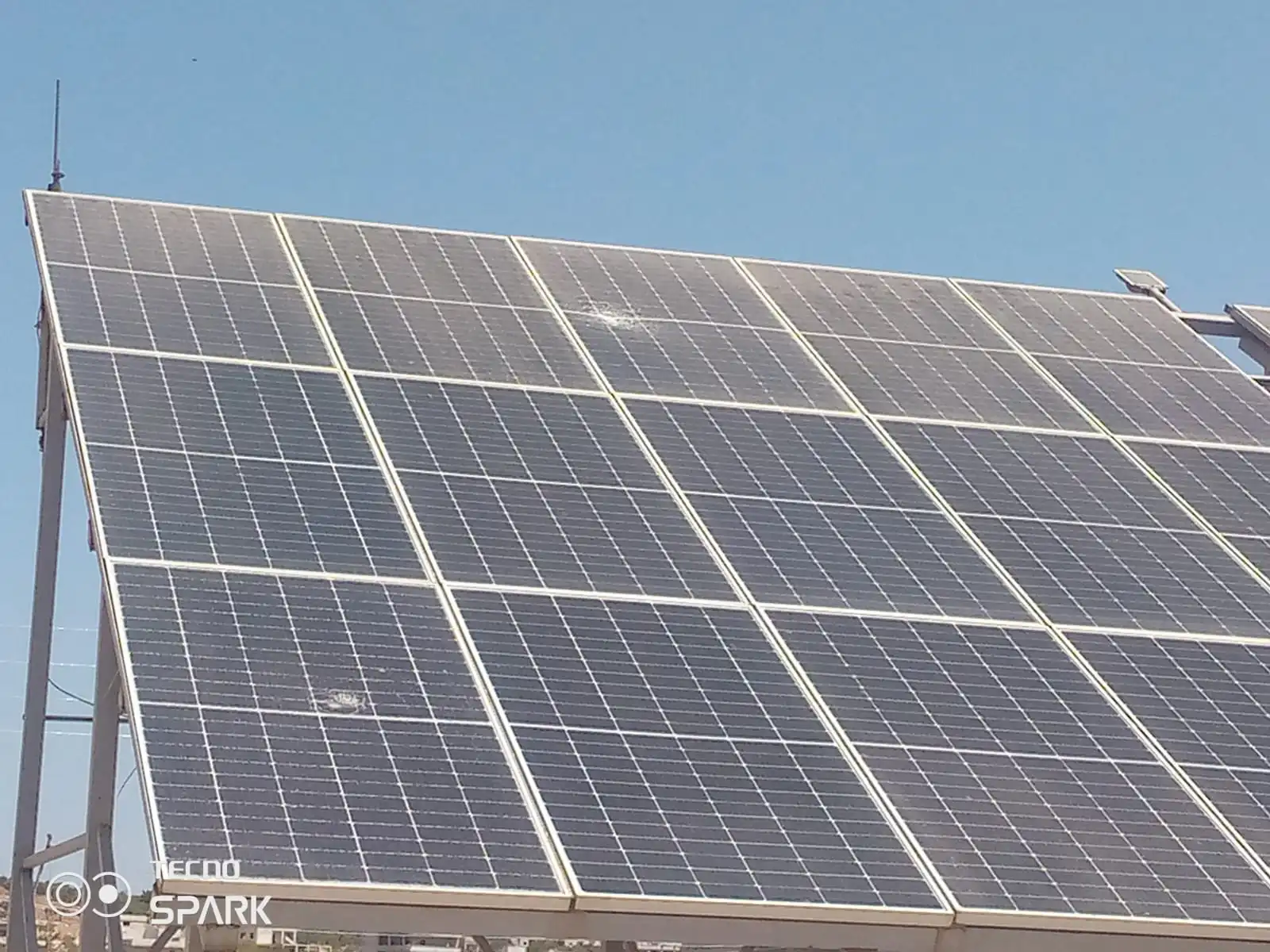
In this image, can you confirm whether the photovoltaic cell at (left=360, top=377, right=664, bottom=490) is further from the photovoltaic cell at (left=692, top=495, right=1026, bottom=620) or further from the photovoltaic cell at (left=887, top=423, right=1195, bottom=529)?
the photovoltaic cell at (left=887, top=423, right=1195, bottom=529)

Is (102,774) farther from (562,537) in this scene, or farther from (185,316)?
(562,537)

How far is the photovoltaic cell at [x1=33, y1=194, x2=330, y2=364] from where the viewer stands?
2084 centimetres

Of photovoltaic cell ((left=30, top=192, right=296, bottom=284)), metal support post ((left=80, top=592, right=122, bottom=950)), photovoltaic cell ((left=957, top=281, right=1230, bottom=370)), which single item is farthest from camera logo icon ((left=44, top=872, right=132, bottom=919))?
photovoltaic cell ((left=957, top=281, right=1230, bottom=370))

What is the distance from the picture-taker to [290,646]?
15836mm

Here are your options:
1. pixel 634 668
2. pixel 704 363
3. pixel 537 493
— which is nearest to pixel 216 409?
pixel 537 493

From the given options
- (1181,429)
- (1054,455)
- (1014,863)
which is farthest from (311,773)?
(1181,429)

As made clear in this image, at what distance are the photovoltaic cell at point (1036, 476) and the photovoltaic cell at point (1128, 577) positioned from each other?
0.30 meters

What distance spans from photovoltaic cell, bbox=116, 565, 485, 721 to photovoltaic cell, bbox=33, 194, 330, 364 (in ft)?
15.7

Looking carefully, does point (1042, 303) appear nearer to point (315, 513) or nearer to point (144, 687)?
point (315, 513)

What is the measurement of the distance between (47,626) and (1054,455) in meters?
11.5

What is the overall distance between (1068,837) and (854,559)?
4.33 meters

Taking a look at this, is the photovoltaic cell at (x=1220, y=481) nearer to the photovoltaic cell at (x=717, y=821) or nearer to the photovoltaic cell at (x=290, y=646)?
the photovoltaic cell at (x=717, y=821)

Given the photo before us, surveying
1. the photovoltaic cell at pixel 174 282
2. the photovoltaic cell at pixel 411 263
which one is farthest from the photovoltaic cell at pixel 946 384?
the photovoltaic cell at pixel 174 282

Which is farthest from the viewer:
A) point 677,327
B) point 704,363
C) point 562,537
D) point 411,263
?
point 411,263
